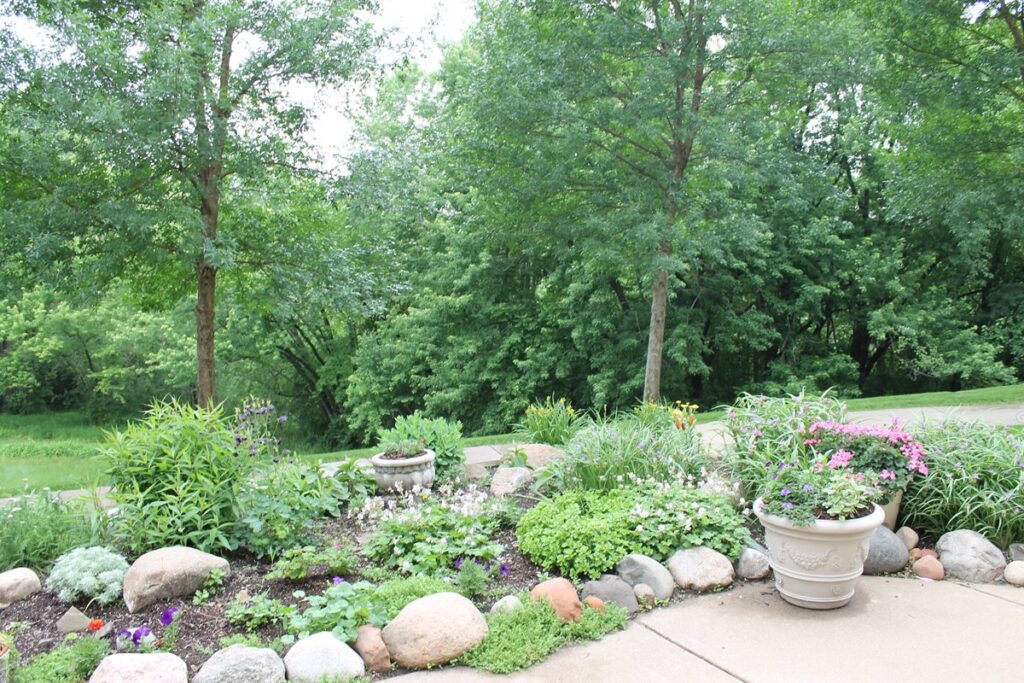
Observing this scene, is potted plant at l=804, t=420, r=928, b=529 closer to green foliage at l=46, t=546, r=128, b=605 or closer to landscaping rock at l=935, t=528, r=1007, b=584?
landscaping rock at l=935, t=528, r=1007, b=584

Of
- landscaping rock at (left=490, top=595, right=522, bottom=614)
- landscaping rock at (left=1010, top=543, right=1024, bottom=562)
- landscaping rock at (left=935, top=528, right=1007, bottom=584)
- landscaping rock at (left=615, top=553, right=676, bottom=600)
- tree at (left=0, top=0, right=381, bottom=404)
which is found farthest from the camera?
tree at (left=0, top=0, right=381, bottom=404)

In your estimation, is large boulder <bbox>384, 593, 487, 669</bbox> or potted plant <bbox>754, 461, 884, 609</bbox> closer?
large boulder <bbox>384, 593, 487, 669</bbox>

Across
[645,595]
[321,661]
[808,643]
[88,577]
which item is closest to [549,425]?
[645,595]

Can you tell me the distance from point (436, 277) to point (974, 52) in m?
8.65

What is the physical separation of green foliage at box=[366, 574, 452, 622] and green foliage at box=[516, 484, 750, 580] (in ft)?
2.13

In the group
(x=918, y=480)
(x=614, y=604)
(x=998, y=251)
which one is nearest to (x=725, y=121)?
(x=918, y=480)

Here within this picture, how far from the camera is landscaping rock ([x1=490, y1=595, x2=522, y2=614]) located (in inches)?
132

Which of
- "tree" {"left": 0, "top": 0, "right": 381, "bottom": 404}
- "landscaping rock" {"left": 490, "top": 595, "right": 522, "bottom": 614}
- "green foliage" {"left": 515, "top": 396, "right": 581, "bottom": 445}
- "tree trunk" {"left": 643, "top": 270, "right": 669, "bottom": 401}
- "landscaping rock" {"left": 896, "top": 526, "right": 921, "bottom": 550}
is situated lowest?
"landscaping rock" {"left": 490, "top": 595, "right": 522, "bottom": 614}

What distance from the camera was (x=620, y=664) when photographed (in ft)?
9.78

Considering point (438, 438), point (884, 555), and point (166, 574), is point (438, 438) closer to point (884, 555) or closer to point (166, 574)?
point (166, 574)

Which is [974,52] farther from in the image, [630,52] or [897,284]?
[897,284]

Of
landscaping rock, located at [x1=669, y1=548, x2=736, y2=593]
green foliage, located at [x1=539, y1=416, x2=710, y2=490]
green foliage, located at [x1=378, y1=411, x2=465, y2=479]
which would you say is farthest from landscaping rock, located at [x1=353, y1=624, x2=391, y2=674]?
green foliage, located at [x1=378, y1=411, x2=465, y2=479]

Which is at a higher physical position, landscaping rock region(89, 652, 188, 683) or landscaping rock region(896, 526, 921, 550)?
landscaping rock region(896, 526, 921, 550)

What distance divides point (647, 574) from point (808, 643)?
2.71ft
